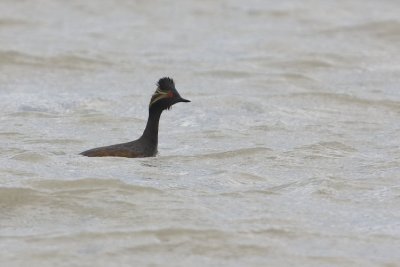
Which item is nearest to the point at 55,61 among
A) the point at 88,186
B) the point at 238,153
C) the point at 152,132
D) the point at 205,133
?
the point at 205,133

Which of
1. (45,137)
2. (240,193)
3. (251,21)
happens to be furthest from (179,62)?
(240,193)

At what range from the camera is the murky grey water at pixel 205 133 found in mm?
11430

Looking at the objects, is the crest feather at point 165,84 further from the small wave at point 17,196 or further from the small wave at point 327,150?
the small wave at point 17,196

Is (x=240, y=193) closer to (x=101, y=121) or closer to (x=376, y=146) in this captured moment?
(x=376, y=146)

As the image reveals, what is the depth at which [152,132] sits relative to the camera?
1482cm

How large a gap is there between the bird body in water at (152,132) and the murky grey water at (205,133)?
0.47 feet

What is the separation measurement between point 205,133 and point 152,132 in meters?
2.37

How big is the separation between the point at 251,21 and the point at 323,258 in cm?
1720

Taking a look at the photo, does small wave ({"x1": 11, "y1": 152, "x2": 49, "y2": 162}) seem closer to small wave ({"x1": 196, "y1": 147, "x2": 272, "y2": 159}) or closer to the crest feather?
the crest feather

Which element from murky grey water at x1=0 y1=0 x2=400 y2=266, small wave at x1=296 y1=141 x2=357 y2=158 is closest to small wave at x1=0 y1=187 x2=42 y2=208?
murky grey water at x1=0 y1=0 x2=400 y2=266

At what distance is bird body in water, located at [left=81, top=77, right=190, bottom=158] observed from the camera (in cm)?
1452

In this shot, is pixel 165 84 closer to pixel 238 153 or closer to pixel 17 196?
pixel 238 153

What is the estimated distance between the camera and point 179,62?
23.2 meters

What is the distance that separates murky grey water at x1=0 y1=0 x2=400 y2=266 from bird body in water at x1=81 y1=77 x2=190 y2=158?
0.14 m
